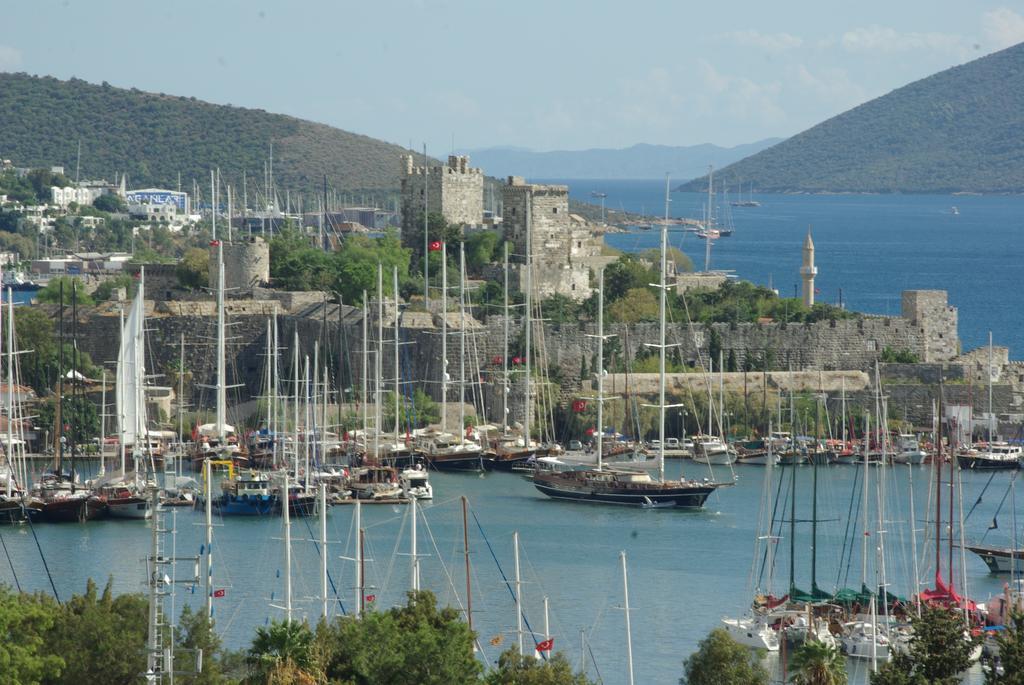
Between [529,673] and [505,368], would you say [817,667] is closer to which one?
[529,673]

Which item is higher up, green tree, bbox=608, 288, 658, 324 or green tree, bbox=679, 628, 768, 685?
green tree, bbox=608, 288, 658, 324

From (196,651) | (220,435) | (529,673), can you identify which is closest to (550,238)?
(220,435)

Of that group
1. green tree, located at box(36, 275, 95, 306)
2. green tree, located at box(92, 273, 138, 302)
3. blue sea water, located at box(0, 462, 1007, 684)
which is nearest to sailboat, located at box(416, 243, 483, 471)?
blue sea water, located at box(0, 462, 1007, 684)

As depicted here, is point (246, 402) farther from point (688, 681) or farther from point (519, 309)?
point (688, 681)

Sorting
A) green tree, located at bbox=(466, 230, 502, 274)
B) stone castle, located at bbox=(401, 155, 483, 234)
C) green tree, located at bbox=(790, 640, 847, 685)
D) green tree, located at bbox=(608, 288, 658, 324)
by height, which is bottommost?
green tree, located at bbox=(790, 640, 847, 685)

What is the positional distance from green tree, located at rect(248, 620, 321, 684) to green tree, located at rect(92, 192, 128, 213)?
4606 inches

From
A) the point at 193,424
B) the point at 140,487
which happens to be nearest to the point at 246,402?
the point at 193,424

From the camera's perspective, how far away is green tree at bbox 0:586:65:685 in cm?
2384

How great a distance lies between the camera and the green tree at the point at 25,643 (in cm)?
2384

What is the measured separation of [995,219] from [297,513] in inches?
5556

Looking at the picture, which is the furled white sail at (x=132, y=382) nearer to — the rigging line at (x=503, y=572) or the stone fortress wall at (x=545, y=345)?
the stone fortress wall at (x=545, y=345)

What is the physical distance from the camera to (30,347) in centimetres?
5412

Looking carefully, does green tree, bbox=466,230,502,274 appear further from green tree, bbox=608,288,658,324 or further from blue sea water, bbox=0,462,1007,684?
blue sea water, bbox=0,462,1007,684

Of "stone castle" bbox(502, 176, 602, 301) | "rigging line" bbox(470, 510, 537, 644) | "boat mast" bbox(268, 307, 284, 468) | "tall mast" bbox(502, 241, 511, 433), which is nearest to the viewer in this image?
"rigging line" bbox(470, 510, 537, 644)
